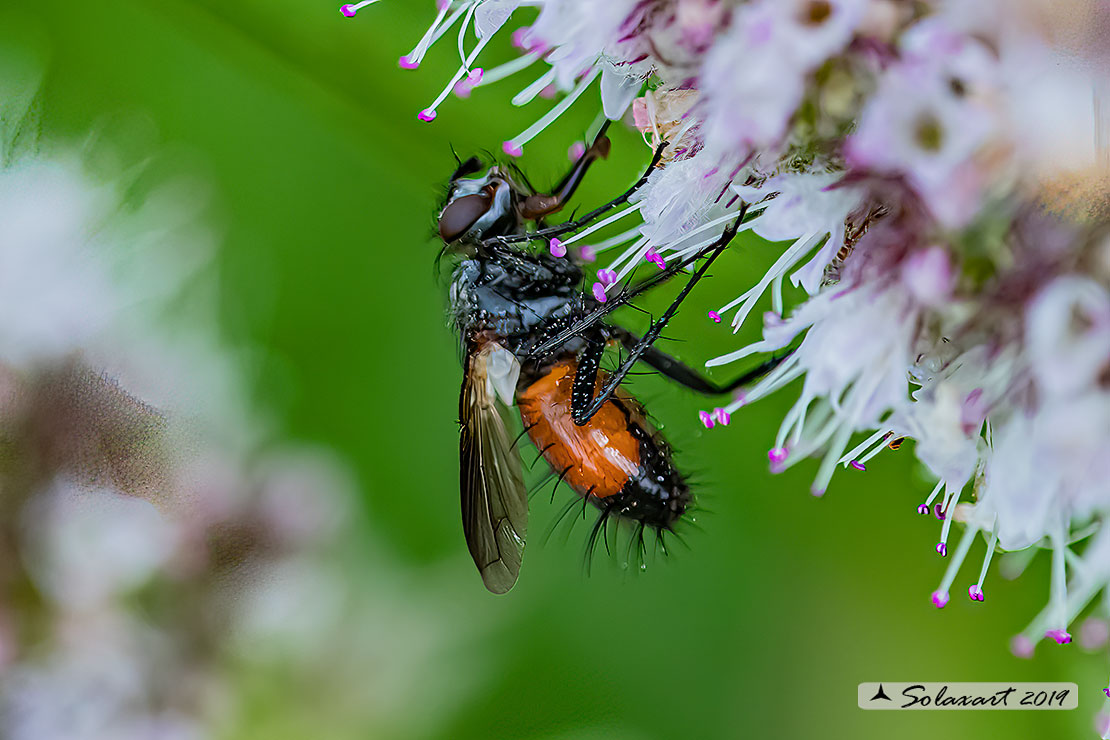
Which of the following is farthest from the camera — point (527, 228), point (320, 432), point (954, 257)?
point (320, 432)

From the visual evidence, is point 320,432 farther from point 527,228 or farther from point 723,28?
point 723,28

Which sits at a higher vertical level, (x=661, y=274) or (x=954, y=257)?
(x=661, y=274)

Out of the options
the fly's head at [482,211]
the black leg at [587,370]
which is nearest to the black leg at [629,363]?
the black leg at [587,370]

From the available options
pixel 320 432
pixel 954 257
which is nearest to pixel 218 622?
pixel 320 432

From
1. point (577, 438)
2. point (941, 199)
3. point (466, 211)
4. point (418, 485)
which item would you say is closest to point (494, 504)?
point (577, 438)
